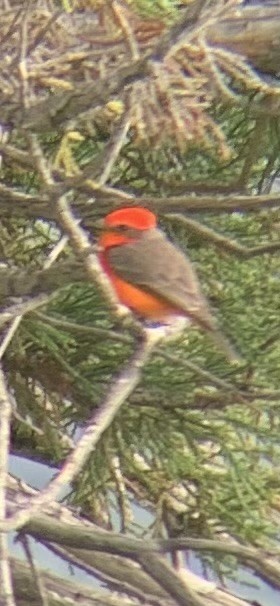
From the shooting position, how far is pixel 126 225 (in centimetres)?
107

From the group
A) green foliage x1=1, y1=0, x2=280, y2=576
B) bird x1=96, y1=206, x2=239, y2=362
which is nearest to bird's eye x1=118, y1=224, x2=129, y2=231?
bird x1=96, y1=206, x2=239, y2=362

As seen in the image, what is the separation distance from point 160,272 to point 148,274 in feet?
0.06

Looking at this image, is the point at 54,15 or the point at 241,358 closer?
the point at 54,15

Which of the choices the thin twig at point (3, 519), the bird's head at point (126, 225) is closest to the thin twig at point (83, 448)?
the thin twig at point (3, 519)

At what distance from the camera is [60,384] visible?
1.35 meters

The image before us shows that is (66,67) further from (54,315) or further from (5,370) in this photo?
(5,370)

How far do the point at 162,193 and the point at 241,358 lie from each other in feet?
0.72

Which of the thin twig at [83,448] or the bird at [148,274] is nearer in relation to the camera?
the thin twig at [83,448]

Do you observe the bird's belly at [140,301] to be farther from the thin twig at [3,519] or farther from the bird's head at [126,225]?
the thin twig at [3,519]

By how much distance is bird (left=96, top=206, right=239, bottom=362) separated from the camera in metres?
1.08

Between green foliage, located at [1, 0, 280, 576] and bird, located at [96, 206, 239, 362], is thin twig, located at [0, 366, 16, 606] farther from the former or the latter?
Answer: green foliage, located at [1, 0, 280, 576]

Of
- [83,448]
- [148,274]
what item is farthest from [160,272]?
[83,448]

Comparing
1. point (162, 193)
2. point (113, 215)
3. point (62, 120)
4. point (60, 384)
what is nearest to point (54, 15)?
point (62, 120)

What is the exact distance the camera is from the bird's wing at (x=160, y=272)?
3.54ft
